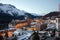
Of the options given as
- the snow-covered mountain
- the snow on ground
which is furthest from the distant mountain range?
the snow on ground

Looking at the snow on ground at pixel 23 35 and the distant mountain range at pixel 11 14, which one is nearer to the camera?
the snow on ground at pixel 23 35

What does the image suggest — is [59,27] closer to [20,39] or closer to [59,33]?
[59,33]

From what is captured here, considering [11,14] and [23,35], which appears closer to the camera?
[23,35]

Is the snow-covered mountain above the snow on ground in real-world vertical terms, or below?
above

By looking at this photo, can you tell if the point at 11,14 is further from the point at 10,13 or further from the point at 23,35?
the point at 23,35

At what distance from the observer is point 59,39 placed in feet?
24.2

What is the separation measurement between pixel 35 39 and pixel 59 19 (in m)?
4.78

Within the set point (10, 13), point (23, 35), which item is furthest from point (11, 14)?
point (23, 35)

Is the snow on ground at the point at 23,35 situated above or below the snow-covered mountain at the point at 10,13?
below

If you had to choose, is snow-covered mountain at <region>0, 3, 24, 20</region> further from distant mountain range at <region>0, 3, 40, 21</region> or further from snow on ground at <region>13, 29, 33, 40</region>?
snow on ground at <region>13, 29, 33, 40</region>

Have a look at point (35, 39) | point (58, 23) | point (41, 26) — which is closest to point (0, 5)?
point (41, 26)

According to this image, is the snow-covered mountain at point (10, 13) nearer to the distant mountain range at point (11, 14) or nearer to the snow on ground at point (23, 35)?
the distant mountain range at point (11, 14)

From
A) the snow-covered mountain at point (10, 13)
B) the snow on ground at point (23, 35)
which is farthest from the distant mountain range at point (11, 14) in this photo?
the snow on ground at point (23, 35)

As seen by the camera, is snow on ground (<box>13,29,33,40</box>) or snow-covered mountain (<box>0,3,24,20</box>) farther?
snow-covered mountain (<box>0,3,24,20</box>)
